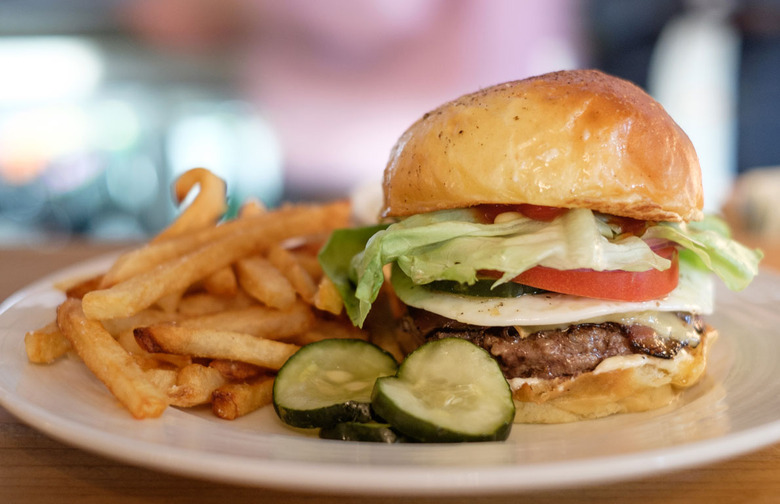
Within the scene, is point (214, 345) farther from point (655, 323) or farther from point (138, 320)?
point (655, 323)

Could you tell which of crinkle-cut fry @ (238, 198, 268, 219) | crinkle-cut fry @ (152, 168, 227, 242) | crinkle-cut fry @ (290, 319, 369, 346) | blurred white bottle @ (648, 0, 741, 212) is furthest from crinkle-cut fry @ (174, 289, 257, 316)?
blurred white bottle @ (648, 0, 741, 212)

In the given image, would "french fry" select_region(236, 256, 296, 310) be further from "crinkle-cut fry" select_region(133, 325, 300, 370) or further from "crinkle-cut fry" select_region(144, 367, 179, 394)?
"crinkle-cut fry" select_region(144, 367, 179, 394)

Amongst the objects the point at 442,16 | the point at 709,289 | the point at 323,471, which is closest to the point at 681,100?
the point at 442,16

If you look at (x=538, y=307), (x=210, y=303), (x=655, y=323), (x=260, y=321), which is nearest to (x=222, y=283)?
(x=210, y=303)

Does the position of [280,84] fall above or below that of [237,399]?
below

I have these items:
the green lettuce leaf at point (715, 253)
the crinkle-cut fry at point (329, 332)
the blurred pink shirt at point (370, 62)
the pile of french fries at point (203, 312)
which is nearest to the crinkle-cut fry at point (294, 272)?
the pile of french fries at point (203, 312)

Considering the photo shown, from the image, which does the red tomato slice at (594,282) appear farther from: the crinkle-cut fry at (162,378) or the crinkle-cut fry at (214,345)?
the crinkle-cut fry at (162,378)

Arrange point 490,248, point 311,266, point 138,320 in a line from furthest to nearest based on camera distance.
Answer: point 311,266
point 138,320
point 490,248
